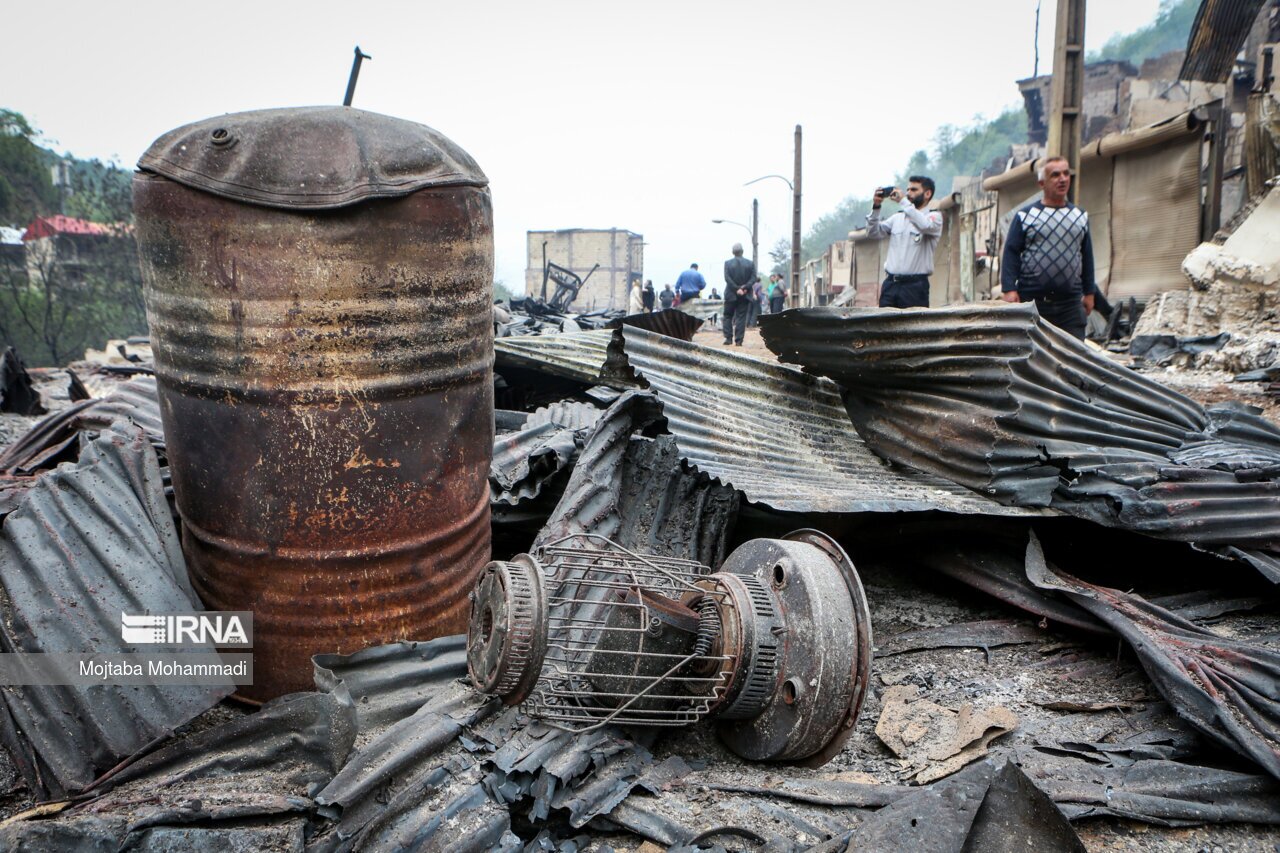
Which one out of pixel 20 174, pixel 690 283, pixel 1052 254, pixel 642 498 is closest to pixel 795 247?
pixel 690 283

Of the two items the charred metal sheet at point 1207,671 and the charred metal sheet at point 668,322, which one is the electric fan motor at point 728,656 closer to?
the charred metal sheet at point 1207,671

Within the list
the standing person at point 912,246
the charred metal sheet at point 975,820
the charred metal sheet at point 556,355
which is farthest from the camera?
the standing person at point 912,246

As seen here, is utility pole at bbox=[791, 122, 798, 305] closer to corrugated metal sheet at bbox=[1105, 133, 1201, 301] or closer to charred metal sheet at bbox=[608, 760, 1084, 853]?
corrugated metal sheet at bbox=[1105, 133, 1201, 301]

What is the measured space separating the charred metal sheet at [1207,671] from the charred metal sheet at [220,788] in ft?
8.27

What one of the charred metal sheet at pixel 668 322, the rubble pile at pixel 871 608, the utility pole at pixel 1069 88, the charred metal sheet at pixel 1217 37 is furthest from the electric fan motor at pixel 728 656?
the charred metal sheet at pixel 1217 37

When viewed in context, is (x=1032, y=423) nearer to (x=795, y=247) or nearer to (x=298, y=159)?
(x=298, y=159)

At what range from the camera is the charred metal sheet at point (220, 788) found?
6.88ft

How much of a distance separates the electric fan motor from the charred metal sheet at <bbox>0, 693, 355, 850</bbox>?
524 mm

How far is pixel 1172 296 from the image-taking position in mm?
10227

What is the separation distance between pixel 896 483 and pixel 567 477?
4.73ft

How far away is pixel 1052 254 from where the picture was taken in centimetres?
533

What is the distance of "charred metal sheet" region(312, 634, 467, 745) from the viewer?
2578 millimetres

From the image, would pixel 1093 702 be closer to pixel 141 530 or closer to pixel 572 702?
pixel 572 702

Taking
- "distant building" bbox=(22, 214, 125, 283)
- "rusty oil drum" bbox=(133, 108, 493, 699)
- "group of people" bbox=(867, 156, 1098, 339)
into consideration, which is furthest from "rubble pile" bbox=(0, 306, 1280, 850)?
"distant building" bbox=(22, 214, 125, 283)
